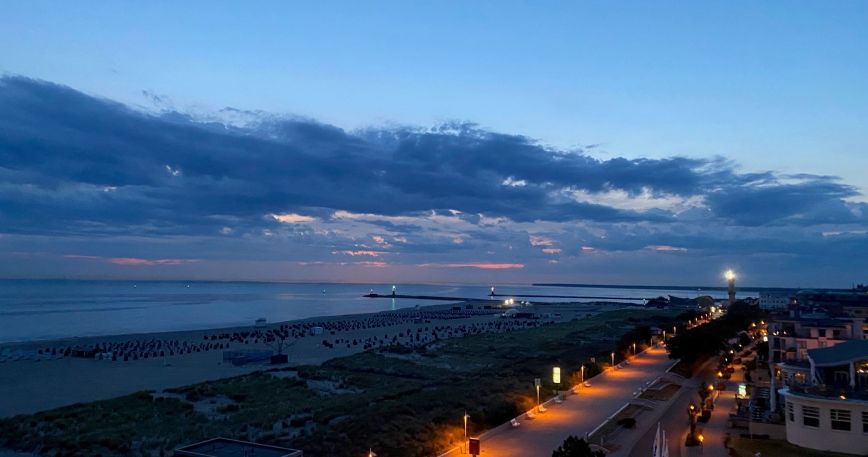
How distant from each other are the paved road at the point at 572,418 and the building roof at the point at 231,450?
25.8 feet

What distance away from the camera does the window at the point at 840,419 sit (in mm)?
17641

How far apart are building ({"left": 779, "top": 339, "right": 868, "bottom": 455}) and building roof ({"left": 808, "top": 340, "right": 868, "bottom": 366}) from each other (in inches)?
1.4

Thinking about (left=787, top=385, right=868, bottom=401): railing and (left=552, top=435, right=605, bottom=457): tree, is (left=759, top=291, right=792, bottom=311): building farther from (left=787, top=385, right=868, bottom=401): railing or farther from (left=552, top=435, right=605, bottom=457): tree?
(left=552, top=435, right=605, bottom=457): tree

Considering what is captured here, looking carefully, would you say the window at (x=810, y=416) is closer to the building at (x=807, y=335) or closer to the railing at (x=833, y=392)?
the railing at (x=833, y=392)

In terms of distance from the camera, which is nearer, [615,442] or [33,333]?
[615,442]

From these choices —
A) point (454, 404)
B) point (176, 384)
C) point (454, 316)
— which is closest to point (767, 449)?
point (454, 404)

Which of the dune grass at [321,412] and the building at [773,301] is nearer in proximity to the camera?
the dune grass at [321,412]

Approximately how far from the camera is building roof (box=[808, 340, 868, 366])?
2048 cm

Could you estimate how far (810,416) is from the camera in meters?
18.4

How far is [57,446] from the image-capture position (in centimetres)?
2227

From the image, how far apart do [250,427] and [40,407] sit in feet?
41.5

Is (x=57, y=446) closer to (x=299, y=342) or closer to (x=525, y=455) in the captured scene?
(x=525, y=455)

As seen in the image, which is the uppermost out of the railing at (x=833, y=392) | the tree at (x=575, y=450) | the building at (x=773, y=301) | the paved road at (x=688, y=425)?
the building at (x=773, y=301)

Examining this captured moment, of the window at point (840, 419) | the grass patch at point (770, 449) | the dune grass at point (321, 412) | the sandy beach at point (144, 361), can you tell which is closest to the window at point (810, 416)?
the window at point (840, 419)
